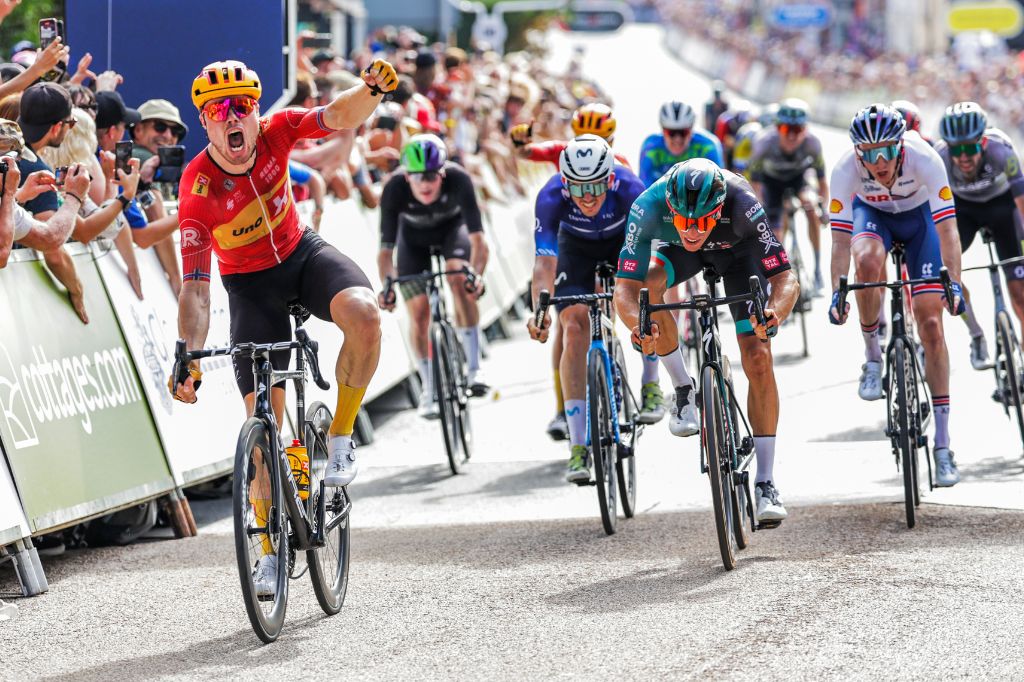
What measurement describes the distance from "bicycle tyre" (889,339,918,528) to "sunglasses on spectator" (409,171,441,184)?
4.13 metres

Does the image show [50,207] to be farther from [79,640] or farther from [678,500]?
[678,500]

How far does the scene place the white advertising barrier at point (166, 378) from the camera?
354 inches

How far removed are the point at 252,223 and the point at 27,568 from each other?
6.53ft

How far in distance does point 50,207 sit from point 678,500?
146 inches

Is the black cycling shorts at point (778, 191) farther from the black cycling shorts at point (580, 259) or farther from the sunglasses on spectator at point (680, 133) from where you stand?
the black cycling shorts at point (580, 259)

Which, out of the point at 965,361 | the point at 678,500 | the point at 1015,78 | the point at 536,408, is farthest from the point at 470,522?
the point at 1015,78

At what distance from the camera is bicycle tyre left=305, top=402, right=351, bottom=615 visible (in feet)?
22.2

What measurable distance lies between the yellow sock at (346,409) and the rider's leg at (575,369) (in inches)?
89.4

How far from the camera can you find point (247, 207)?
6.90 metres

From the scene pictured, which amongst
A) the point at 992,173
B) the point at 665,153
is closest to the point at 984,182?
the point at 992,173

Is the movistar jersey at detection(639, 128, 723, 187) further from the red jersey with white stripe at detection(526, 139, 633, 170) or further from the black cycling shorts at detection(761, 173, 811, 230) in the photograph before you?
the black cycling shorts at detection(761, 173, 811, 230)

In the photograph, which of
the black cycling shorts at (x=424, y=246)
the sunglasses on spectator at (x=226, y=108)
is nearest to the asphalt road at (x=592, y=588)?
the black cycling shorts at (x=424, y=246)

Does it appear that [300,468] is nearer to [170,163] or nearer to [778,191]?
[170,163]

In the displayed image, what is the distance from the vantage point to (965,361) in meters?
14.0
